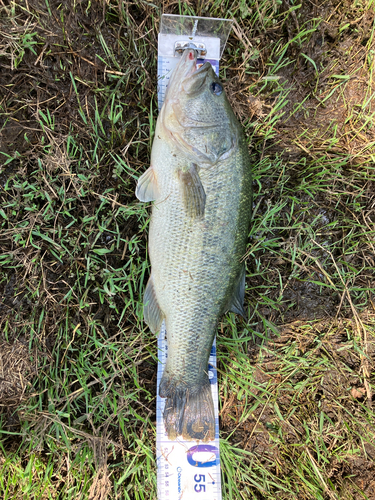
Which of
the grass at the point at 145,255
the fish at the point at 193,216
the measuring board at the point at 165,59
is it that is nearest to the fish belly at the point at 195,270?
the fish at the point at 193,216

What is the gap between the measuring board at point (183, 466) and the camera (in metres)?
2.30

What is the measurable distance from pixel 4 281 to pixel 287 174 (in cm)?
254

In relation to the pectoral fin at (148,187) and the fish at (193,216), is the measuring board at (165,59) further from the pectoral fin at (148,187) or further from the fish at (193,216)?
the pectoral fin at (148,187)

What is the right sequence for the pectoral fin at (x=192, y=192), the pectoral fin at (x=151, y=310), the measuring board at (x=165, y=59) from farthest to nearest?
the measuring board at (x=165, y=59)
the pectoral fin at (x=151, y=310)
the pectoral fin at (x=192, y=192)

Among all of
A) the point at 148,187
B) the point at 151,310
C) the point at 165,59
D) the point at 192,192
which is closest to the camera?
the point at 192,192

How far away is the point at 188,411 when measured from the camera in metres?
2.27

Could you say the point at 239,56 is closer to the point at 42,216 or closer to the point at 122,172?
the point at 122,172

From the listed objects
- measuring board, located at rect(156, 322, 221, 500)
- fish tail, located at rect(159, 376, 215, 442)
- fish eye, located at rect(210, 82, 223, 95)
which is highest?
fish eye, located at rect(210, 82, 223, 95)

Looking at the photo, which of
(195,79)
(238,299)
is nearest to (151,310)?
(238,299)

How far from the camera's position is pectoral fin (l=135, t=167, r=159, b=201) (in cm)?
216

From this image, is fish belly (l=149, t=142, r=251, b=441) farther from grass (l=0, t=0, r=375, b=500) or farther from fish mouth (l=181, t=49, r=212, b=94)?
fish mouth (l=181, t=49, r=212, b=94)

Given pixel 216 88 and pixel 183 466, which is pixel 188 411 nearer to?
pixel 183 466

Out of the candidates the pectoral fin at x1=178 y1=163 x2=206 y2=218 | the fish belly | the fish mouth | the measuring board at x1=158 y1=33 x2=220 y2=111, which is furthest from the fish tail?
the measuring board at x1=158 y1=33 x2=220 y2=111

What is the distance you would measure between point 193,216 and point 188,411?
1.49 metres
